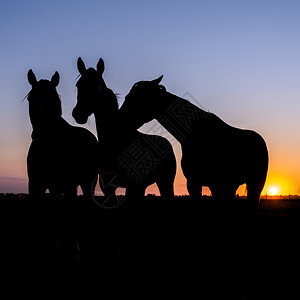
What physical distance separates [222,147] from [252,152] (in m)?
0.87

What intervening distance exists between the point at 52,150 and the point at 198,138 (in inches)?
160

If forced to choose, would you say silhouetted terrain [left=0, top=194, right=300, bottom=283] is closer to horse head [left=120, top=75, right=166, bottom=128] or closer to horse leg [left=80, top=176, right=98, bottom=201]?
horse leg [left=80, top=176, right=98, bottom=201]

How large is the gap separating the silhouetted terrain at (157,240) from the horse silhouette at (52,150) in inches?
21.2

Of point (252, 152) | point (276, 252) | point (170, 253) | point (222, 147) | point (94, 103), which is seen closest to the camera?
point (170, 253)

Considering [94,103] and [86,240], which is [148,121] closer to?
[94,103]

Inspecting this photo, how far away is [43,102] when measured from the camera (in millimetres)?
9023

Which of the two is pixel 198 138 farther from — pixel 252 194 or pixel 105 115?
pixel 105 115

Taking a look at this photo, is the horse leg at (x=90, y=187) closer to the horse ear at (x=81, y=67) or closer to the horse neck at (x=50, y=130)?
the horse neck at (x=50, y=130)

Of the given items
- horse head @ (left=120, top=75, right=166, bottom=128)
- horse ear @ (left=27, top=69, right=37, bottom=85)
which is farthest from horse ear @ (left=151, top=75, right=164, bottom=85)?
horse ear @ (left=27, top=69, right=37, bottom=85)

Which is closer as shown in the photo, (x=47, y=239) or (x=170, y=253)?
(x=170, y=253)

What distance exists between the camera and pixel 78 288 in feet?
14.6

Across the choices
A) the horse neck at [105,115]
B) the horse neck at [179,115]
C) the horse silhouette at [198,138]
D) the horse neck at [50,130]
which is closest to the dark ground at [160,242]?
the horse silhouette at [198,138]

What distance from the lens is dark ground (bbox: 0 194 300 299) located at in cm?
533

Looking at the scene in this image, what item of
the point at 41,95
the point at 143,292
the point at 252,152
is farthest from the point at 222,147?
the point at 41,95
